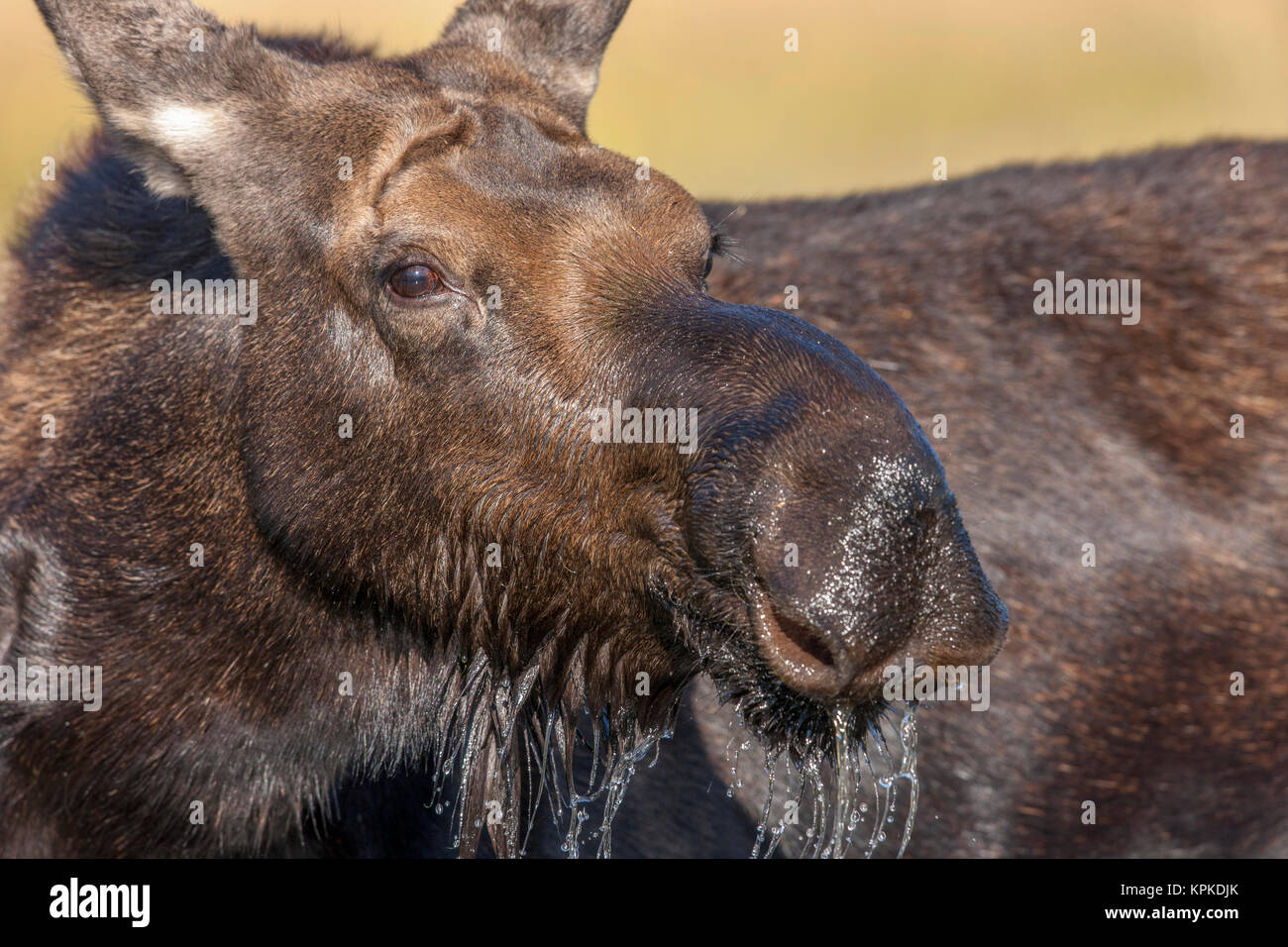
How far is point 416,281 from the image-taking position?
16.4 feet

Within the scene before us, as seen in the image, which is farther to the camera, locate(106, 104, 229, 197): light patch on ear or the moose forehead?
locate(106, 104, 229, 197): light patch on ear

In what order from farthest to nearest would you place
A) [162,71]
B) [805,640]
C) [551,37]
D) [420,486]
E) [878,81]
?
1. [878,81]
2. [551,37]
3. [162,71]
4. [420,486]
5. [805,640]

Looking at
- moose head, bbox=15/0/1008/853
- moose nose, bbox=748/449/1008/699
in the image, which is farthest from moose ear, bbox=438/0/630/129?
moose nose, bbox=748/449/1008/699

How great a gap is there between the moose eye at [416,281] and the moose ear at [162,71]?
1.02 meters

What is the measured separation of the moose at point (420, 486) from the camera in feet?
14.5

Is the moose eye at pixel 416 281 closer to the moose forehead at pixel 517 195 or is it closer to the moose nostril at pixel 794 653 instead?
the moose forehead at pixel 517 195

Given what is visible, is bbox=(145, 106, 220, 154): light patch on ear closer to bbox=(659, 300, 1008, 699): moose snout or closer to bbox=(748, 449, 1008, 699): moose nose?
bbox=(659, 300, 1008, 699): moose snout

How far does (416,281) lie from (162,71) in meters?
1.36

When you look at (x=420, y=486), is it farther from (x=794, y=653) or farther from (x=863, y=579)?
(x=863, y=579)

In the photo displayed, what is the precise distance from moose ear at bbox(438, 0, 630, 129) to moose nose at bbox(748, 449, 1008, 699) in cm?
278

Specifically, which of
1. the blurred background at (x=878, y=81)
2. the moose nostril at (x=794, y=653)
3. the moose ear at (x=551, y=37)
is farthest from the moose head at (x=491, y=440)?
the blurred background at (x=878, y=81)

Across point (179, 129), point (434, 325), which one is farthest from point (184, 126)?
point (434, 325)

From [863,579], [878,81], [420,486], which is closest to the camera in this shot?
[863,579]

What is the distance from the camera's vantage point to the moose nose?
4.16m
